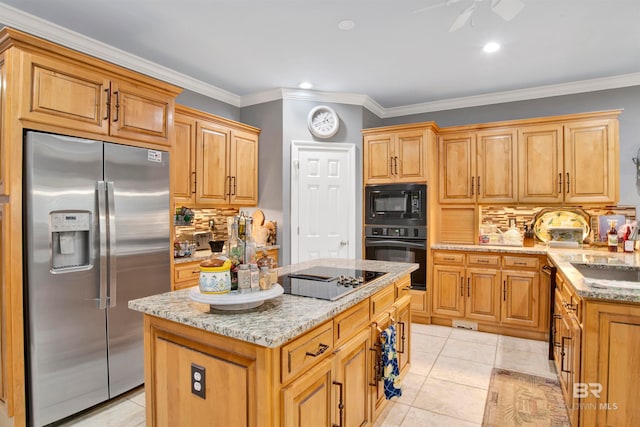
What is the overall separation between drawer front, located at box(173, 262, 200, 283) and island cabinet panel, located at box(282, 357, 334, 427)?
198 cm

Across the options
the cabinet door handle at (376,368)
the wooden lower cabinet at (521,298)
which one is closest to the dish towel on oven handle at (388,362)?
the cabinet door handle at (376,368)

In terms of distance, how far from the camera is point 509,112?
4281 mm

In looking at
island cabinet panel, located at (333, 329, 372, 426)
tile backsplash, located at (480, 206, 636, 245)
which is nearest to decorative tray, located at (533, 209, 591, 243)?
tile backsplash, located at (480, 206, 636, 245)

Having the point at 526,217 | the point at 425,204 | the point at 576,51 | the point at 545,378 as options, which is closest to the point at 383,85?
the point at 425,204

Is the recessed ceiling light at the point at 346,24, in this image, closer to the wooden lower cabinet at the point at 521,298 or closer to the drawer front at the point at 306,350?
the drawer front at the point at 306,350

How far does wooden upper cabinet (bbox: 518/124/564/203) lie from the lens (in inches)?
149

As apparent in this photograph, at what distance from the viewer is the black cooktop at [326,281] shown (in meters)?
1.81

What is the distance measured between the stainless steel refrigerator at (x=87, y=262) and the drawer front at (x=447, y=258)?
2.88 meters

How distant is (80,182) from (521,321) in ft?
13.7

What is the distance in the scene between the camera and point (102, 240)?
93.4 inches

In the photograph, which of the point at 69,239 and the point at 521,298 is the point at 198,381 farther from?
the point at 521,298

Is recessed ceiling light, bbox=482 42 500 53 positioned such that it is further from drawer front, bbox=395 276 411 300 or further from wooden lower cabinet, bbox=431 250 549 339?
drawer front, bbox=395 276 411 300

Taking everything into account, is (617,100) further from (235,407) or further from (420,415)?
(235,407)

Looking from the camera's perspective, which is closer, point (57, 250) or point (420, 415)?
point (57, 250)
